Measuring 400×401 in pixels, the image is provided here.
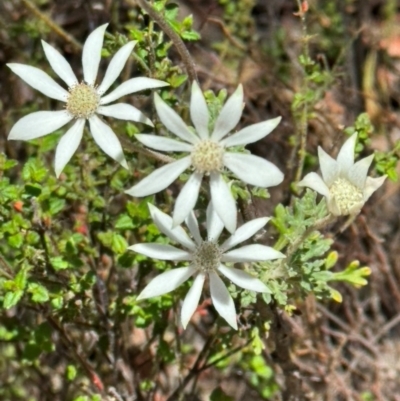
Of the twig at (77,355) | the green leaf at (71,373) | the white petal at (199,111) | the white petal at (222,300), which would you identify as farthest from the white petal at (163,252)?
the green leaf at (71,373)

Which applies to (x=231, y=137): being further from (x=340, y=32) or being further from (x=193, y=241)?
(x=340, y=32)

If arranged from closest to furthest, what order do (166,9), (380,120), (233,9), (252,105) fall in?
(166,9) → (233,9) → (252,105) → (380,120)

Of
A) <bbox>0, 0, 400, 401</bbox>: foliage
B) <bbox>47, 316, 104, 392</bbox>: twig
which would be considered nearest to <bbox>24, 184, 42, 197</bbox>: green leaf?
<bbox>0, 0, 400, 401</bbox>: foliage

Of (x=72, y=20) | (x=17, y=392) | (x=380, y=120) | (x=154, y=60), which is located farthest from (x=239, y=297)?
(x=72, y=20)

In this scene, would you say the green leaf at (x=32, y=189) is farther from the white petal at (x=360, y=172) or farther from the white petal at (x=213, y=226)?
the white petal at (x=360, y=172)

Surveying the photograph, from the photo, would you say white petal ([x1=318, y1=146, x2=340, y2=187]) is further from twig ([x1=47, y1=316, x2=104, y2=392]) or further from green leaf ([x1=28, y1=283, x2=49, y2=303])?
twig ([x1=47, y1=316, x2=104, y2=392])

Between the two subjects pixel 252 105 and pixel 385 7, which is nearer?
pixel 252 105

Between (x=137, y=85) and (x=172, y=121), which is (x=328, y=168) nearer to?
(x=172, y=121)
